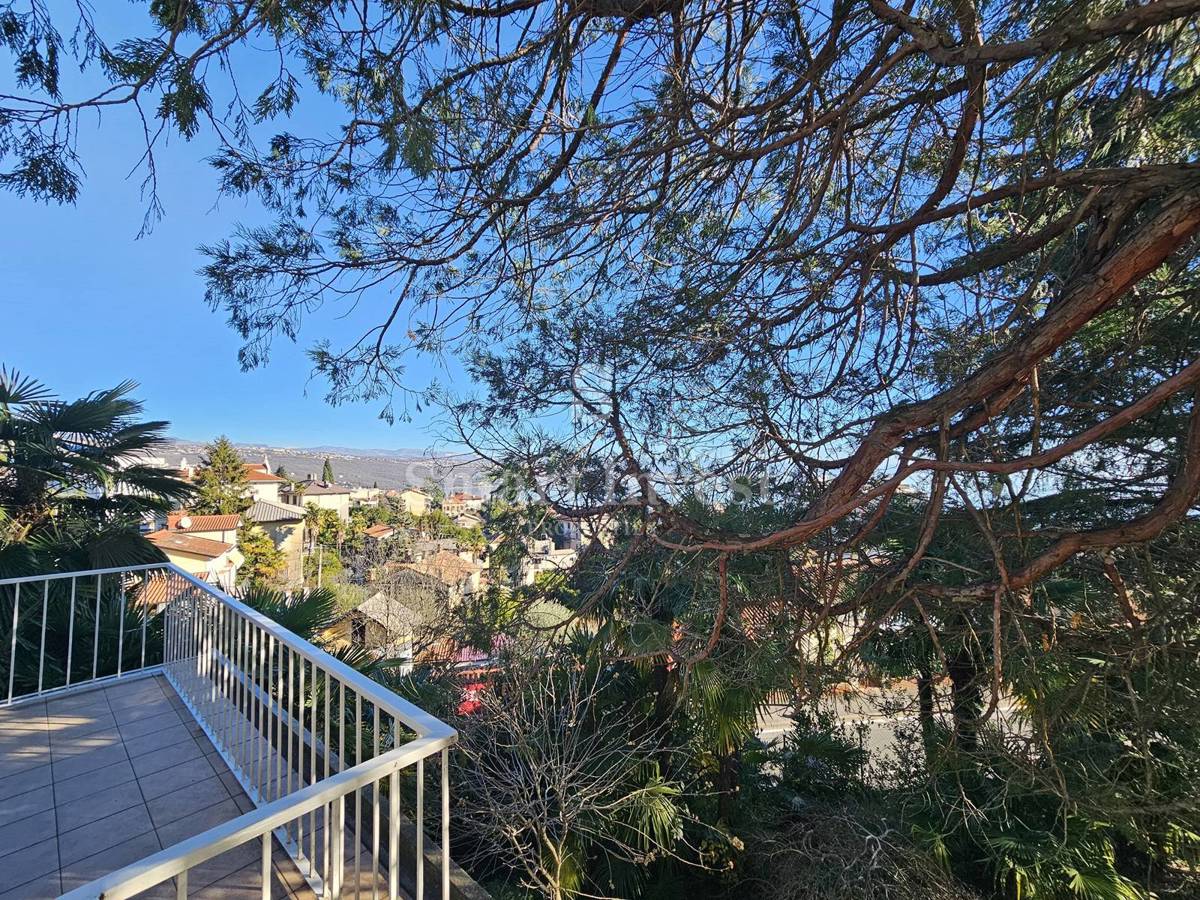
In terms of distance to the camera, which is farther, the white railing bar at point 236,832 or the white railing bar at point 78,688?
the white railing bar at point 78,688

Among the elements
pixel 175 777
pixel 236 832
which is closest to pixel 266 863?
pixel 236 832

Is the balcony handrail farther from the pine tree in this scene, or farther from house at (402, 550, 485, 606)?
the pine tree

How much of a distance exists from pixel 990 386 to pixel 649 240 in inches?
80.2

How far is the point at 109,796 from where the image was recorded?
8.05 feet

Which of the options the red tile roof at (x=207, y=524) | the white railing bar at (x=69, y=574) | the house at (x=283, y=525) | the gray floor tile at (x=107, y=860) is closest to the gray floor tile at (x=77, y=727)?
the white railing bar at (x=69, y=574)

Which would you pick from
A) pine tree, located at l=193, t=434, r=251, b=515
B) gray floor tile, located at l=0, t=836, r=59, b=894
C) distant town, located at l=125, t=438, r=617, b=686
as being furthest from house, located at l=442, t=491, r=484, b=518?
pine tree, located at l=193, t=434, r=251, b=515

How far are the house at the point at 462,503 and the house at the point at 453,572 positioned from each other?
56 centimetres

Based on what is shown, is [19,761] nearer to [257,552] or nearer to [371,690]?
[371,690]

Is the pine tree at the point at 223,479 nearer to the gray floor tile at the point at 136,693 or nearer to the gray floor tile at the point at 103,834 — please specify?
the gray floor tile at the point at 136,693

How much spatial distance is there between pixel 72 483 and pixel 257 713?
13.1ft

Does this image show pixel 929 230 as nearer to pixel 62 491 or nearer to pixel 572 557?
pixel 572 557

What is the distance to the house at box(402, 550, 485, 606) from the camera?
454cm

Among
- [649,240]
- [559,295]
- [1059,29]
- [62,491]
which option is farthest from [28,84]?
[62,491]

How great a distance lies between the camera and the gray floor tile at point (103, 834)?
82.8 inches
